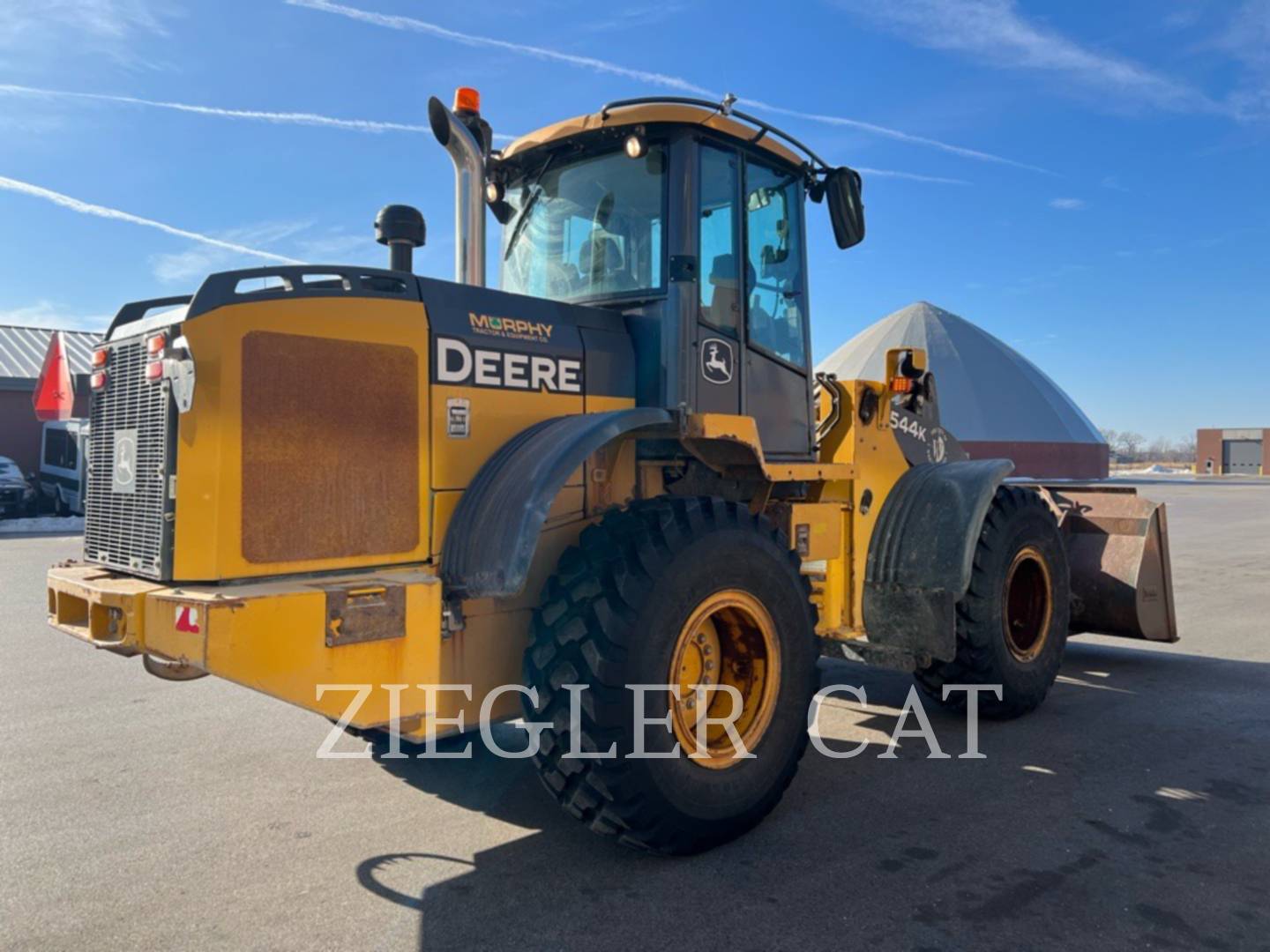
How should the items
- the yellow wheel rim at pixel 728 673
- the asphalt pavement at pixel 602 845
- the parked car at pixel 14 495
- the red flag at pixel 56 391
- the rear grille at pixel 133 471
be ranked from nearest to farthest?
the asphalt pavement at pixel 602 845 → the rear grille at pixel 133 471 → the yellow wheel rim at pixel 728 673 → the parked car at pixel 14 495 → the red flag at pixel 56 391

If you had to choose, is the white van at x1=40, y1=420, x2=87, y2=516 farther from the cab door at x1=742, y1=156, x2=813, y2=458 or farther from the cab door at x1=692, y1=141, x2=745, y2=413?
the cab door at x1=692, y1=141, x2=745, y2=413

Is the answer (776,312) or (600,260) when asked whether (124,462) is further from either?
(776,312)

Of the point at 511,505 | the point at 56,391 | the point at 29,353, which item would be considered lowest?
the point at 511,505

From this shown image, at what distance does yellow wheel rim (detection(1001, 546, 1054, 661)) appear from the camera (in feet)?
20.4

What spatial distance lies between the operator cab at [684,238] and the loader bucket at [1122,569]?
132 inches

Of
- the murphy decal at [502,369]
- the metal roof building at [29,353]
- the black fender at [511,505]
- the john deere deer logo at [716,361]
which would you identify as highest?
the metal roof building at [29,353]

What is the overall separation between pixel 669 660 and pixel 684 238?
190cm

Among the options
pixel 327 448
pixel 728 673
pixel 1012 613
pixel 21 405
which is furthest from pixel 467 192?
pixel 21 405

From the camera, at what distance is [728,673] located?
4.35 meters

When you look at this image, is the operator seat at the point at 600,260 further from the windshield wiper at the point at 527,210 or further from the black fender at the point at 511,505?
the black fender at the point at 511,505

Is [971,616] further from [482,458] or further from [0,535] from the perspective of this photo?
[0,535]

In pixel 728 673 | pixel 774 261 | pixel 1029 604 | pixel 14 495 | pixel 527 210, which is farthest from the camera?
pixel 14 495

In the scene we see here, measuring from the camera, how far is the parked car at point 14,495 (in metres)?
21.6

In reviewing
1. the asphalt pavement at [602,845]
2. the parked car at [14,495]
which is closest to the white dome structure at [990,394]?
the parked car at [14,495]
